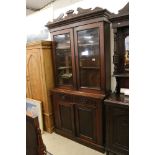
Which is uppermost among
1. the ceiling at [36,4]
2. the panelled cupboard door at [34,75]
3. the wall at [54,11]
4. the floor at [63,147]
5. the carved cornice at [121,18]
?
the ceiling at [36,4]

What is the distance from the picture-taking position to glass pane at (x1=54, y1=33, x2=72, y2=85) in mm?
2736

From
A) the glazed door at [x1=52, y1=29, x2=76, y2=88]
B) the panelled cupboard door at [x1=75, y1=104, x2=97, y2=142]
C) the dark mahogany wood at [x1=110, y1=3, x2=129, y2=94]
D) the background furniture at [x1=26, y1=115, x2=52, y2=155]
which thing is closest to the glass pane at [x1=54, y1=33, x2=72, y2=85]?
the glazed door at [x1=52, y1=29, x2=76, y2=88]

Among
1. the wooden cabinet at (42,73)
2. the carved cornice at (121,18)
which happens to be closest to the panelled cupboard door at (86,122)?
the wooden cabinet at (42,73)

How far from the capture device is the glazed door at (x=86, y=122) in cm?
240

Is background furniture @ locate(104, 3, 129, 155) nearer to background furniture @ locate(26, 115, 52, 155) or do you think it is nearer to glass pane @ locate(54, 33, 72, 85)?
glass pane @ locate(54, 33, 72, 85)

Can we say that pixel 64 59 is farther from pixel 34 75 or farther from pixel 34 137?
pixel 34 137

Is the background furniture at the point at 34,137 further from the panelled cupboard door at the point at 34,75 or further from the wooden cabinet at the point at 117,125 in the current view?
the panelled cupboard door at the point at 34,75

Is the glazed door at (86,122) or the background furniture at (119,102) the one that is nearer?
the background furniture at (119,102)

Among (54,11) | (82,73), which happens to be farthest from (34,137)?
(54,11)

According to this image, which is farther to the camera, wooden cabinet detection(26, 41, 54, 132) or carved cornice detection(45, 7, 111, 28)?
wooden cabinet detection(26, 41, 54, 132)

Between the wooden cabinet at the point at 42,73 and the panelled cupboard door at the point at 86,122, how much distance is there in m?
0.73

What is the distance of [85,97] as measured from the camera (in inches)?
94.8

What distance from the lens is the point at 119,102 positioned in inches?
79.1
